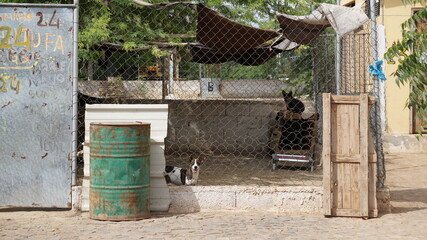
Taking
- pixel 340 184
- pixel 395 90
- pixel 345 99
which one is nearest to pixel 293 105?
pixel 395 90

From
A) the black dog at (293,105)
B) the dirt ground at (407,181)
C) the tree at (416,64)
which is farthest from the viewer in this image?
the black dog at (293,105)

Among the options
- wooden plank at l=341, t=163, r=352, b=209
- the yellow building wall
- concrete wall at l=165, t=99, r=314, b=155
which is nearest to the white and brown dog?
wooden plank at l=341, t=163, r=352, b=209

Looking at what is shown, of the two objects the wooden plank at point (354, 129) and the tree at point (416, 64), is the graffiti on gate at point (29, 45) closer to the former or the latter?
the wooden plank at point (354, 129)

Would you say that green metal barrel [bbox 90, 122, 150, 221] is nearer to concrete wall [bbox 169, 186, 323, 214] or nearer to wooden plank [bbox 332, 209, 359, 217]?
concrete wall [bbox 169, 186, 323, 214]

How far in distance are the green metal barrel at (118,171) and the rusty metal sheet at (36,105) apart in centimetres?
59

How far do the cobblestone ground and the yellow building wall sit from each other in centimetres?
610

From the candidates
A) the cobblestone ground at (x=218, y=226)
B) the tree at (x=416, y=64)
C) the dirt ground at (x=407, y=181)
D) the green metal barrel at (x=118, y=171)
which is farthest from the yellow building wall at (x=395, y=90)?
the tree at (x=416, y=64)

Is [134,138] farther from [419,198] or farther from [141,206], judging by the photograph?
[419,198]

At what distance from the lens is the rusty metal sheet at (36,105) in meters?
6.99

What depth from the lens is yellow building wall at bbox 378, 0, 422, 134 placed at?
13430mm

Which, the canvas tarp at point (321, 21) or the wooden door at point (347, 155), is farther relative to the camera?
the canvas tarp at point (321, 21)

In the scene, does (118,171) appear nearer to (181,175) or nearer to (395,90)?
(181,175)

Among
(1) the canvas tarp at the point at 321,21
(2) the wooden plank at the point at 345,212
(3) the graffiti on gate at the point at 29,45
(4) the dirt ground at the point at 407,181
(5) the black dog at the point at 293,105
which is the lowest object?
(2) the wooden plank at the point at 345,212

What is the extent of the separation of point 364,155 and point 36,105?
373 centimetres
